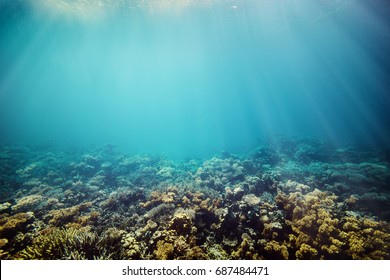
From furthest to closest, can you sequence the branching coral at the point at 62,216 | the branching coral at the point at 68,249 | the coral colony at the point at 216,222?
1. the branching coral at the point at 62,216
2. the coral colony at the point at 216,222
3. the branching coral at the point at 68,249

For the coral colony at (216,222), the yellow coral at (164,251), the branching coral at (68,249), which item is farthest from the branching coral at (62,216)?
the yellow coral at (164,251)

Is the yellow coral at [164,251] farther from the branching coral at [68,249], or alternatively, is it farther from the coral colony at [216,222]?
the branching coral at [68,249]

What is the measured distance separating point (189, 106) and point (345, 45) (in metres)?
121

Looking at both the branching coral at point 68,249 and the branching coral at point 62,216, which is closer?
the branching coral at point 68,249

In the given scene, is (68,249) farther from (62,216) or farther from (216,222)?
(216,222)

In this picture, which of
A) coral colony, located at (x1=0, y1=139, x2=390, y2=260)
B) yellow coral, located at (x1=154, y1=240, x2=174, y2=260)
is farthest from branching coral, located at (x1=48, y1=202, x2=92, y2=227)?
yellow coral, located at (x1=154, y1=240, x2=174, y2=260)

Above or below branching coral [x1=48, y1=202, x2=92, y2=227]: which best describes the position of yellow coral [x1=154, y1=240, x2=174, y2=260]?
below

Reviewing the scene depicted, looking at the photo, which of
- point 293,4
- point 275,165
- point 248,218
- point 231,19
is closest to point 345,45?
point 293,4

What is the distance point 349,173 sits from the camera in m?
10.6

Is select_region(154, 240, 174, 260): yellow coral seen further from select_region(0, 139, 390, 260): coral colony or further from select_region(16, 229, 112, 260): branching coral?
select_region(16, 229, 112, 260): branching coral

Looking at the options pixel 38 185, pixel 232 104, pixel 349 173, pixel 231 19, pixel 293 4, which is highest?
pixel 232 104

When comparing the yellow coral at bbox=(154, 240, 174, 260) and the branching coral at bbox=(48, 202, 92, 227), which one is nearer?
the yellow coral at bbox=(154, 240, 174, 260)

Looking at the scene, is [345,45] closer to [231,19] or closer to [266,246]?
[231,19]
